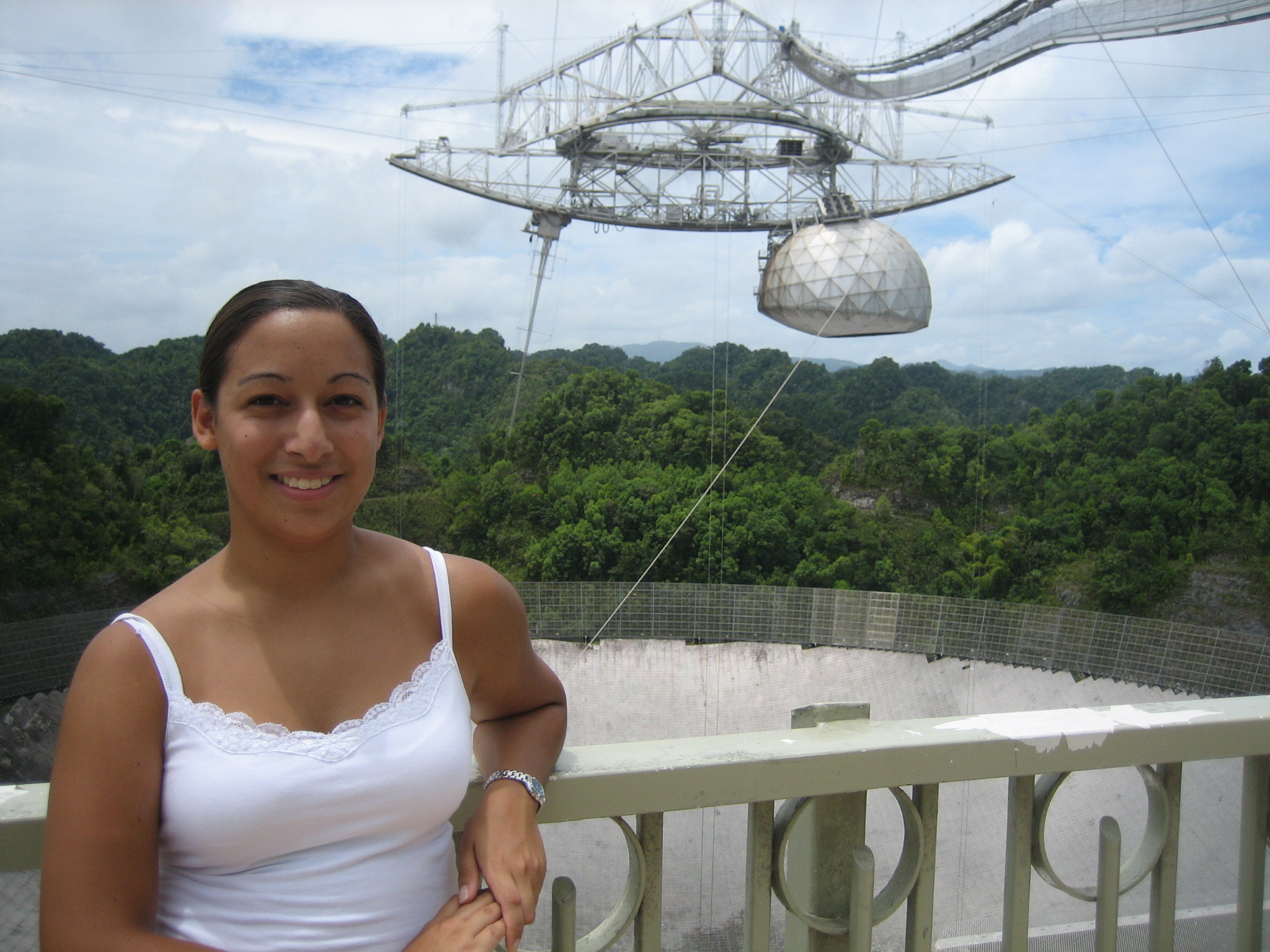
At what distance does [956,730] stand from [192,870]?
863mm

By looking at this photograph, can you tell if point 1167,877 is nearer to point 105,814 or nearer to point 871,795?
point 105,814

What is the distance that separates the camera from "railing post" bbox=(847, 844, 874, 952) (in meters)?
1.13

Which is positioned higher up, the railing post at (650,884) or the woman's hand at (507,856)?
the woman's hand at (507,856)

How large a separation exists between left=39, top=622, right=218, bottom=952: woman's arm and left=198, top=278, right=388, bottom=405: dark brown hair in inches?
10.3

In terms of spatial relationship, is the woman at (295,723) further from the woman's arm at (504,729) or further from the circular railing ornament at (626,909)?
the circular railing ornament at (626,909)

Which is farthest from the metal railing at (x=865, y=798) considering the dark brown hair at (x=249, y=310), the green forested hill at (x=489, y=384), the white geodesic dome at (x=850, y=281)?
the white geodesic dome at (x=850, y=281)

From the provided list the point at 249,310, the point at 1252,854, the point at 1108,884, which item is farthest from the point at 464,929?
the point at 1252,854

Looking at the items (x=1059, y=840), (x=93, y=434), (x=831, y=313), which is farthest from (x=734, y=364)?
(x=1059, y=840)

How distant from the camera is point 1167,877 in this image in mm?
1273

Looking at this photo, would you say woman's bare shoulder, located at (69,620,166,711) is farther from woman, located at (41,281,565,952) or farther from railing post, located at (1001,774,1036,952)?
railing post, located at (1001,774,1036,952)

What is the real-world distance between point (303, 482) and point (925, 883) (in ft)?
3.02

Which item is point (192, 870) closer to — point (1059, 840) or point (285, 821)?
point (285, 821)

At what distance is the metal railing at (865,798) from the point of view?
1.07m

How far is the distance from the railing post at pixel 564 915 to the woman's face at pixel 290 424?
50 centimetres
